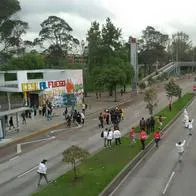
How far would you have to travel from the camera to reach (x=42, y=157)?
26406 mm

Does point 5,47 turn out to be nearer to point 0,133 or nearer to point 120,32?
point 120,32

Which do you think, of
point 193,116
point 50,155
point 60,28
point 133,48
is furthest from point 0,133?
point 60,28

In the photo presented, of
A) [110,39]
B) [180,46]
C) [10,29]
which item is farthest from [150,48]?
[10,29]

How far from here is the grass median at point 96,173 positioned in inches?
→ 709

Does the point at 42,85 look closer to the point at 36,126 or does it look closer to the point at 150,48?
the point at 36,126

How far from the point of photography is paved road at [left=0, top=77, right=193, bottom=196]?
801 inches

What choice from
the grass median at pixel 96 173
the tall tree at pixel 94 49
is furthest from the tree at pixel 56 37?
the grass median at pixel 96 173

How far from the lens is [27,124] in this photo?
1602 inches

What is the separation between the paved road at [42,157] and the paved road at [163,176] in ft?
13.9

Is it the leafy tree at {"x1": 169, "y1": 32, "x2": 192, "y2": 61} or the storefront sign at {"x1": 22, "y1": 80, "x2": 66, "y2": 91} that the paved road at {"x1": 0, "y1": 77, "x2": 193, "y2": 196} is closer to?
the storefront sign at {"x1": 22, "y1": 80, "x2": 66, "y2": 91}

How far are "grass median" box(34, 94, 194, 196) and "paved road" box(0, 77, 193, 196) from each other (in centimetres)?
123

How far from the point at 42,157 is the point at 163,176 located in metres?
9.08

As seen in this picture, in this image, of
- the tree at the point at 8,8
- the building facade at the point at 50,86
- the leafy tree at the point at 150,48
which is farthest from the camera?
the leafy tree at the point at 150,48

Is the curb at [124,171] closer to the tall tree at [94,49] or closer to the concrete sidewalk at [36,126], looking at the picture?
the concrete sidewalk at [36,126]
